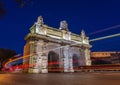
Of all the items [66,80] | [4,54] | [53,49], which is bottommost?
[66,80]

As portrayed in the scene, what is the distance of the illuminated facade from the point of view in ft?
105

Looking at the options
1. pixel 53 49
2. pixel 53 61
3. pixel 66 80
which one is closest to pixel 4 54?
pixel 53 61

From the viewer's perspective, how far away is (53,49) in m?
34.8

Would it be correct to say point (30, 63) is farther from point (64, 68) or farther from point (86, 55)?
point (86, 55)

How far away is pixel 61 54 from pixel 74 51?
15.2ft

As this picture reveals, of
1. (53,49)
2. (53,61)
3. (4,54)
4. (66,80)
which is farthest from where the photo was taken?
(4,54)

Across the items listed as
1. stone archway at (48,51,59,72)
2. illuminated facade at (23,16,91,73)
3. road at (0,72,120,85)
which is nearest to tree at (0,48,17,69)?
illuminated facade at (23,16,91,73)

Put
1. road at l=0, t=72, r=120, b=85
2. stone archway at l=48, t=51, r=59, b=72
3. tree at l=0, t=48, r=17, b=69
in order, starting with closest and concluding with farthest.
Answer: road at l=0, t=72, r=120, b=85
stone archway at l=48, t=51, r=59, b=72
tree at l=0, t=48, r=17, b=69

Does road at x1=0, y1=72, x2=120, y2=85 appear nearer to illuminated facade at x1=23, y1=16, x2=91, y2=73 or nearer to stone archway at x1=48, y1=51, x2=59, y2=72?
illuminated facade at x1=23, y1=16, x2=91, y2=73

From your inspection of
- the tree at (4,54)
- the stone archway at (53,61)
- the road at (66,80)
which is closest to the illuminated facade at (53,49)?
the stone archway at (53,61)

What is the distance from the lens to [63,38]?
37.4 m

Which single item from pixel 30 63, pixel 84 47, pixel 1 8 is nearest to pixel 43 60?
pixel 30 63

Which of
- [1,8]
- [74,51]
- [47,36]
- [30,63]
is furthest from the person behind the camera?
[74,51]

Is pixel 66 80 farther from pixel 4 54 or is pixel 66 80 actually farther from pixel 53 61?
pixel 4 54
